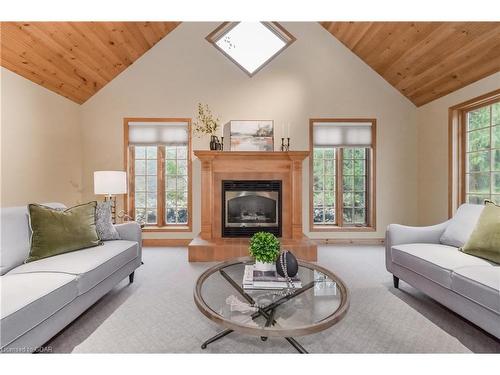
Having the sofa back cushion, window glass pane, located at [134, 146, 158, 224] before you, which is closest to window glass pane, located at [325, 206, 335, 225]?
window glass pane, located at [134, 146, 158, 224]

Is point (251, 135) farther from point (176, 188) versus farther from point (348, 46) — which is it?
point (348, 46)

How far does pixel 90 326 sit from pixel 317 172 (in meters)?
3.58

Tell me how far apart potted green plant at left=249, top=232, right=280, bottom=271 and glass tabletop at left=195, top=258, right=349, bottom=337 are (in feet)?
0.61

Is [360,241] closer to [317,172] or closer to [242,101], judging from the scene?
[317,172]

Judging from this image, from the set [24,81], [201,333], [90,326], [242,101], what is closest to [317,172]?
[242,101]

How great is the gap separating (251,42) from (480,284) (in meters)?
4.12

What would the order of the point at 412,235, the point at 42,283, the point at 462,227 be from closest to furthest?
1. the point at 42,283
2. the point at 462,227
3. the point at 412,235

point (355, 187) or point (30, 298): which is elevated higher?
point (355, 187)

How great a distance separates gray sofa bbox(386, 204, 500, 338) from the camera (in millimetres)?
1488

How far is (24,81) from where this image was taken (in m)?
2.99

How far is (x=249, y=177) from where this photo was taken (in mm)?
3678

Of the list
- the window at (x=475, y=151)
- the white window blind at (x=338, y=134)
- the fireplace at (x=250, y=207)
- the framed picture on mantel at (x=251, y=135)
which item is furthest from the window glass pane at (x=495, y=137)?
the framed picture on mantel at (x=251, y=135)

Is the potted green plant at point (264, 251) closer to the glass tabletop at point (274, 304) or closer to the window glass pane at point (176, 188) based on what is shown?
the glass tabletop at point (274, 304)

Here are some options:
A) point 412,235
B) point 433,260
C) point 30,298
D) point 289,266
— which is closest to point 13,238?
point 30,298
